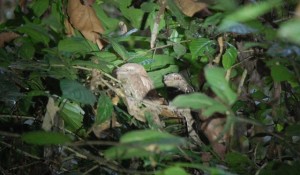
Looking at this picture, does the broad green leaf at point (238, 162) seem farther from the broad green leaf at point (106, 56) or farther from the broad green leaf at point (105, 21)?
the broad green leaf at point (105, 21)

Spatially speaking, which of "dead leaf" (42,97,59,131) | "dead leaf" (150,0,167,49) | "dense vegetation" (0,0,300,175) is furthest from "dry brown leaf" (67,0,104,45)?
"dead leaf" (42,97,59,131)

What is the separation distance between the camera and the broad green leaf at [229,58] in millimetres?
1037

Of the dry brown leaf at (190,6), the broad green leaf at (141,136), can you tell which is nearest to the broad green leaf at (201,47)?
the dry brown leaf at (190,6)

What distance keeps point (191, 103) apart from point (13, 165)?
2.75ft

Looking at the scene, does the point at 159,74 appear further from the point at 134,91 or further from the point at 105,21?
the point at 105,21

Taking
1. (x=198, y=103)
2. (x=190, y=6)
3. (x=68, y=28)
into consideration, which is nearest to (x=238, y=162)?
(x=198, y=103)

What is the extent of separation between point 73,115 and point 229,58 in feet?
1.70

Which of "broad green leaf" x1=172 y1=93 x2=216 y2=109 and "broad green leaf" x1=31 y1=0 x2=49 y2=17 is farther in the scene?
"broad green leaf" x1=31 y1=0 x2=49 y2=17

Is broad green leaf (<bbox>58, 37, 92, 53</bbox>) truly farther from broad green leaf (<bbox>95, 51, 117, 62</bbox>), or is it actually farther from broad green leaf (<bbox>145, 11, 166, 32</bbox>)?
broad green leaf (<bbox>145, 11, 166, 32</bbox>)

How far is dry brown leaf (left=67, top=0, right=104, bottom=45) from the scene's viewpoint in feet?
3.96

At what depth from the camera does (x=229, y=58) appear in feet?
3.43

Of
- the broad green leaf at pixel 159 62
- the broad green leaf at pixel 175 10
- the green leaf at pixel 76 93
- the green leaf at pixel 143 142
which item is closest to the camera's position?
the green leaf at pixel 143 142

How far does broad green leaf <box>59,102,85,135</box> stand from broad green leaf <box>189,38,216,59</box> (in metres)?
0.41

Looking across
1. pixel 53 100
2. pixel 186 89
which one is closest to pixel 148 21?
pixel 186 89
